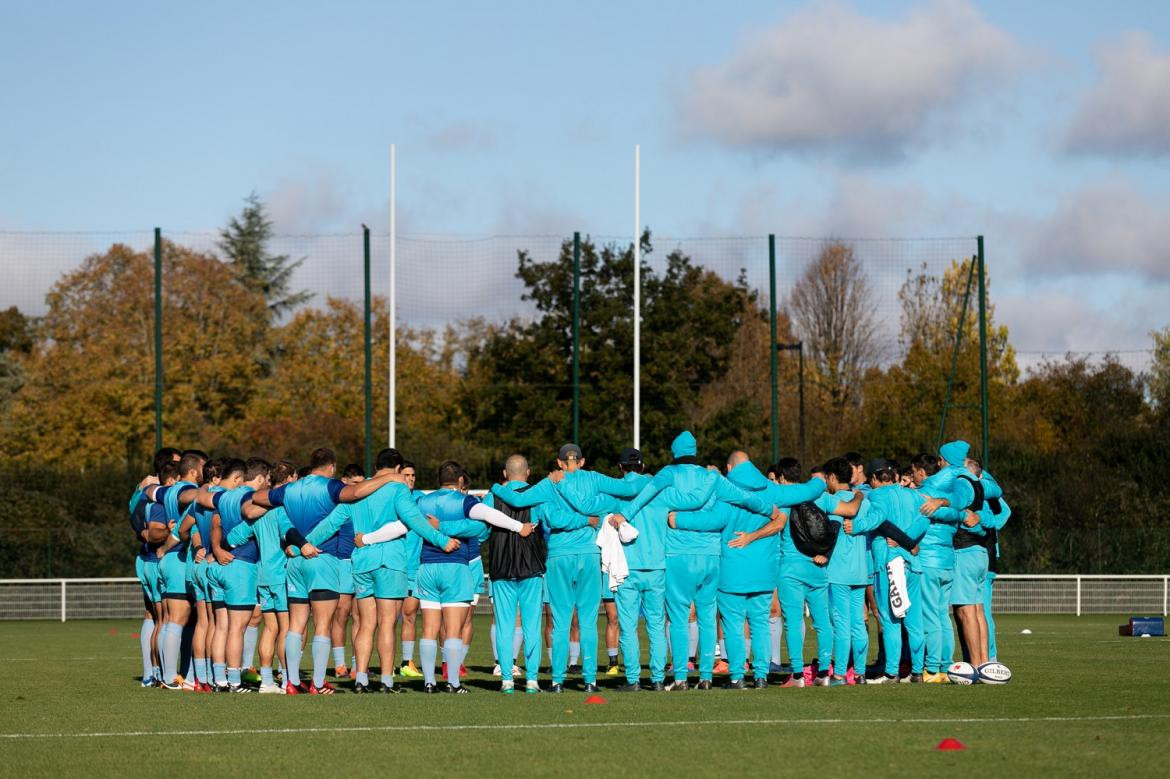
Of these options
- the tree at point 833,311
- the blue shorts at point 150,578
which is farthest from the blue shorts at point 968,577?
the tree at point 833,311

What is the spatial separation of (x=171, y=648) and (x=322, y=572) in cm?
193

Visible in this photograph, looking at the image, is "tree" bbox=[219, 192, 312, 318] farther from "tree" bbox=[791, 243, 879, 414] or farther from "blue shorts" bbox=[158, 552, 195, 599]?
"blue shorts" bbox=[158, 552, 195, 599]

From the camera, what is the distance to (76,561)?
32.2 m

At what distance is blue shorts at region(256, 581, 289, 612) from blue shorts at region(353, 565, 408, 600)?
2.45ft

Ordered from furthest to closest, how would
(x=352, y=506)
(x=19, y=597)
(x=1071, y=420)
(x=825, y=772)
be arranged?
1. (x=1071, y=420)
2. (x=19, y=597)
3. (x=352, y=506)
4. (x=825, y=772)

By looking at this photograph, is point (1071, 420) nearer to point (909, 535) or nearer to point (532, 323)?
point (532, 323)

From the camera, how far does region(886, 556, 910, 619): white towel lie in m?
14.1

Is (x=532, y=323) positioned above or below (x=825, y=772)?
above

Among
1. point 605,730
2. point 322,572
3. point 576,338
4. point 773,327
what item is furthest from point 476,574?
point 773,327

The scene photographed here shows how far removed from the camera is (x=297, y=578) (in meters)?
13.6

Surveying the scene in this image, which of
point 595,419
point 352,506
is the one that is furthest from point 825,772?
point 595,419

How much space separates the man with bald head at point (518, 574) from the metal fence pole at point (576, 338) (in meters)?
17.4

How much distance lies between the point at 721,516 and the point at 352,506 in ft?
10.2

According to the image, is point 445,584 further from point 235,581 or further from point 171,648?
point 171,648
